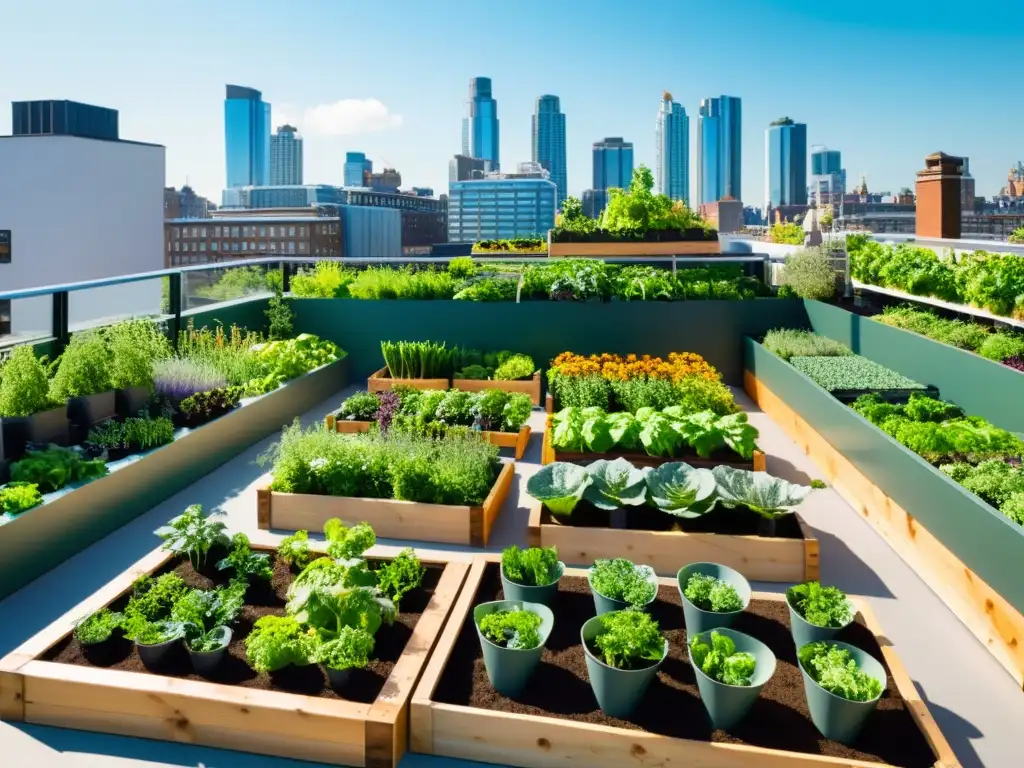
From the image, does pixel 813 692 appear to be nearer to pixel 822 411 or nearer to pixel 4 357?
pixel 822 411

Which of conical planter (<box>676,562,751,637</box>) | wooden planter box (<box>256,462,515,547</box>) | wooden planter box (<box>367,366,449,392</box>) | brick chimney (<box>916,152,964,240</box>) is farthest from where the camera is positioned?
brick chimney (<box>916,152,964,240</box>)

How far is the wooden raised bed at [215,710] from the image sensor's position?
2.71m

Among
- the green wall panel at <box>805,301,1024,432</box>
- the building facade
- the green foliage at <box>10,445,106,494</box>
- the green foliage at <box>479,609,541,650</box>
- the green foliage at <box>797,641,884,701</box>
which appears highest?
the building facade

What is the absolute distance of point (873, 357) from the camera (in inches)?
303

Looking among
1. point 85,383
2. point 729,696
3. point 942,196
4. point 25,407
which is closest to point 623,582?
point 729,696

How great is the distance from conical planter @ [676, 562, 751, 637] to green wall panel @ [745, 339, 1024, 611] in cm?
106

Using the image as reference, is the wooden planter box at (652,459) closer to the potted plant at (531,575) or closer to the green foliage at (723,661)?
the potted plant at (531,575)

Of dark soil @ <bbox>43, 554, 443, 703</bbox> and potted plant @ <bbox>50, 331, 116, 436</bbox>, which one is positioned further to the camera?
potted plant @ <bbox>50, 331, 116, 436</bbox>

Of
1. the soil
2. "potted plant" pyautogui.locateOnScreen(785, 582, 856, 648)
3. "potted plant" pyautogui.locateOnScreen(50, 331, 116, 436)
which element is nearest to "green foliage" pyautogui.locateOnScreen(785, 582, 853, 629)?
"potted plant" pyautogui.locateOnScreen(785, 582, 856, 648)

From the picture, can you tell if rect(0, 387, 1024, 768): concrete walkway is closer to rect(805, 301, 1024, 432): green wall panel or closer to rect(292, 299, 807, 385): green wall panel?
rect(805, 301, 1024, 432): green wall panel

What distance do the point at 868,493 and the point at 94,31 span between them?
2746cm

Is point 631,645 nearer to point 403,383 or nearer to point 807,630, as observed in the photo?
point 807,630

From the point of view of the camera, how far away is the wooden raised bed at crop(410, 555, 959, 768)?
100 inches

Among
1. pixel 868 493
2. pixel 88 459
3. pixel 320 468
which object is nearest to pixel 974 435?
pixel 868 493
